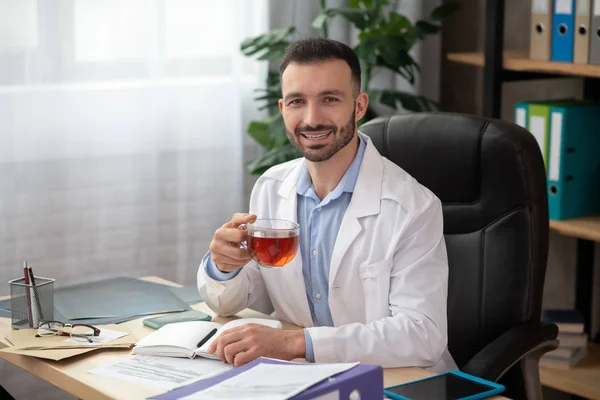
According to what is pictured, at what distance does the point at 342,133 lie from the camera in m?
1.99

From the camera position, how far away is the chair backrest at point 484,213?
208 cm

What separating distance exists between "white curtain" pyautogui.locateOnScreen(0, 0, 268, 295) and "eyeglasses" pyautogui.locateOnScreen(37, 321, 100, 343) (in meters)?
1.14

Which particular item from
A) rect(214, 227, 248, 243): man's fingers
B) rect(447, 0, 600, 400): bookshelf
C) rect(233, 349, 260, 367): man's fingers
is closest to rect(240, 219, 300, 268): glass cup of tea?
rect(214, 227, 248, 243): man's fingers

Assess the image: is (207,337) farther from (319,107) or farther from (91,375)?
(319,107)

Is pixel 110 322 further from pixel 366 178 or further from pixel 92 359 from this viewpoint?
pixel 366 178

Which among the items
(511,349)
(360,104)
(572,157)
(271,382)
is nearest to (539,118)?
(572,157)

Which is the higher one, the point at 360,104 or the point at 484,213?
the point at 360,104

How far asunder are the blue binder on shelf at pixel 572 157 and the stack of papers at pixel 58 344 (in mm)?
1552

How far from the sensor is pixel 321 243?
80.2 inches

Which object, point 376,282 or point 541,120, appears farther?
point 541,120

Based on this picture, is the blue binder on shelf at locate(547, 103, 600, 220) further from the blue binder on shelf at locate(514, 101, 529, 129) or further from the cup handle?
the cup handle

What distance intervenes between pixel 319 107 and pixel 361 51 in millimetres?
1302

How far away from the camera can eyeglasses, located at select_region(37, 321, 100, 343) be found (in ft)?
6.03

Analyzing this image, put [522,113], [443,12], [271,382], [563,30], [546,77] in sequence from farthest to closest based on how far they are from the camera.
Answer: [443,12] → [546,77] → [522,113] → [563,30] → [271,382]
